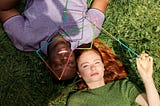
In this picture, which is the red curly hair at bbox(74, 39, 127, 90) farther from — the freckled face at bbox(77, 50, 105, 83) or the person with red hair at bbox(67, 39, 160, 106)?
the freckled face at bbox(77, 50, 105, 83)

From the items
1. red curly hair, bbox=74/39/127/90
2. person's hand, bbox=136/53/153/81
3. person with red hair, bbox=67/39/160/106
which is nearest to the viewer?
person's hand, bbox=136/53/153/81

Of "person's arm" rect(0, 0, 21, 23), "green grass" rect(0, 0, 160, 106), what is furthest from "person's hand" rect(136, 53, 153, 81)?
"person's arm" rect(0, 0, 21, 23)

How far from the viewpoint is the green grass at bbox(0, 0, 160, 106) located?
3.38 m

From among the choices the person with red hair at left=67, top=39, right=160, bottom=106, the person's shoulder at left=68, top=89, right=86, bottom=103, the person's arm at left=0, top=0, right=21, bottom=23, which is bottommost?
the person's shoulder at left=68, top=89, right=86, bottom=103

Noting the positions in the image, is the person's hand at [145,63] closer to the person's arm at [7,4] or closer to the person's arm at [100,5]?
the person's arm at [100,5]

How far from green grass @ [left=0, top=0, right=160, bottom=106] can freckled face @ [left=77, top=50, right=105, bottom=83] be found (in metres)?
0.35

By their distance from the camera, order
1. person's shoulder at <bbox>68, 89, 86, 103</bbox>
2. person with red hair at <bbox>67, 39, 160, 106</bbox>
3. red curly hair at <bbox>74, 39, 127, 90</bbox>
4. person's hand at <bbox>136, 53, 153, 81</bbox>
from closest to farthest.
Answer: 1. person's hand at <bbox>136, 53, 153, 81</bbox>
2. person with red hair at <bbox>67, 39, 160, 106</bbox>
3. person's shoulder at <bbox>68, 89, 86, 103</bbox>
4. red curly hair at <bbox>74, 39, 127, 90</bbox>

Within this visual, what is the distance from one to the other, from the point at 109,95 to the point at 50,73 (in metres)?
0.62

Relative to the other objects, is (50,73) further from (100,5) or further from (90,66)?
(100,5)

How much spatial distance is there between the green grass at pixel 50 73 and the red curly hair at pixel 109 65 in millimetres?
54

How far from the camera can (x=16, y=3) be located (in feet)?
10.8

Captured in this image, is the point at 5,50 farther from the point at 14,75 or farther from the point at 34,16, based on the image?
the point at 34,16

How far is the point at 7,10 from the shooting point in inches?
129

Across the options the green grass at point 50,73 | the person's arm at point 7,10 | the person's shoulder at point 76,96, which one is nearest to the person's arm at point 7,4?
the person's arm at point 7,10
